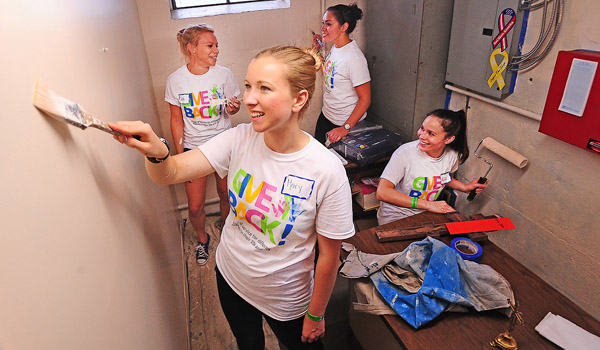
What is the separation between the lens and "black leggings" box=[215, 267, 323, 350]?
1.45 meters

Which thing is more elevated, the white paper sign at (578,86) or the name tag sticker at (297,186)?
the white paper sign at (578,86)

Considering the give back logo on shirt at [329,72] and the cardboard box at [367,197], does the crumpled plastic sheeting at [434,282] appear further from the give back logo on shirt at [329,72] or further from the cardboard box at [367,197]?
the give back logo on shirt at [329,72]

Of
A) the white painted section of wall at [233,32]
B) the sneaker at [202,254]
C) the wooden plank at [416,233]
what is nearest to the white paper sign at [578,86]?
the wooden plank at [416,233]

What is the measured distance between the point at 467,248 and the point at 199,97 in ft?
5.97

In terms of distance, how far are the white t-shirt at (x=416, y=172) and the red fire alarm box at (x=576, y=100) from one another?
1.71 ft

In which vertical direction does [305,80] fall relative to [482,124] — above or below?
above

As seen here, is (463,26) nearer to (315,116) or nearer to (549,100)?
(549,100)

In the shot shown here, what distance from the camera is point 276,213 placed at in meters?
1.20

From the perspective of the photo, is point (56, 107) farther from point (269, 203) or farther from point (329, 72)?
point (329, 72)

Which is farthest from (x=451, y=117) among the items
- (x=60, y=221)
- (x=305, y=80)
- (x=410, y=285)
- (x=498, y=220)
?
(x=60, y=221)

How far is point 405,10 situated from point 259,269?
2.25m

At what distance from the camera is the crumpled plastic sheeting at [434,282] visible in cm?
129

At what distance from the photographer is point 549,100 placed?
198 centimetres

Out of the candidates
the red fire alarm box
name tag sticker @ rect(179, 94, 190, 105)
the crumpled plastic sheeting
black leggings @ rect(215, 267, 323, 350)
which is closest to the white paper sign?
the red fire alarm box
